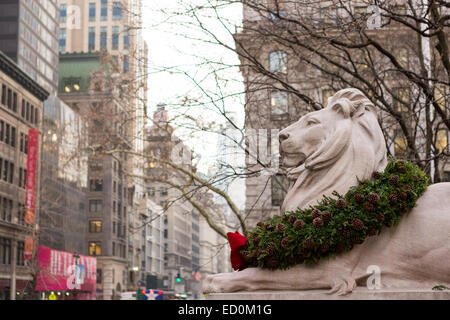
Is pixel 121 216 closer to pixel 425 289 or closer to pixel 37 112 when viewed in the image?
pixel 37 112

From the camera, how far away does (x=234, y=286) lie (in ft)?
17.4

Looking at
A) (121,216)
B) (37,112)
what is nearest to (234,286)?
(37,112)

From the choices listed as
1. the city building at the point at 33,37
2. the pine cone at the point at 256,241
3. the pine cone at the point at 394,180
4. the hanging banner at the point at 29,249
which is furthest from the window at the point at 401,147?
the city building at the point at 33,37

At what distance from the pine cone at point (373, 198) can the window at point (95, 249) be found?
89.3 meters

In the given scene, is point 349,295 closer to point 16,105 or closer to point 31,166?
point 31,166

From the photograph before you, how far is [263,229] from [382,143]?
1333mm

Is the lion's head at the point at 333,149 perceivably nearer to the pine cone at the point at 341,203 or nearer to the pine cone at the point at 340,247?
the pine cone at the point at 341,203

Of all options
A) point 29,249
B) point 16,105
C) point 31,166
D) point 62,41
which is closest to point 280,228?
point 29,249

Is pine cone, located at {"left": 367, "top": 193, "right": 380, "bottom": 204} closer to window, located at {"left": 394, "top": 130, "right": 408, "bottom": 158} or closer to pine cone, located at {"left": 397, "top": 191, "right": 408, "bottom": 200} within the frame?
pine cone, located at {"left": 397, "top": 191, "right": 408, "bottom": 200}

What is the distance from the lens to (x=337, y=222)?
5.20 metres

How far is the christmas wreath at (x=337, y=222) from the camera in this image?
16.9 feet

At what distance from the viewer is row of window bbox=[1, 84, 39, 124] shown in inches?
2229

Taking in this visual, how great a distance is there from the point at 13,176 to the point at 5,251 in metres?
6.67
